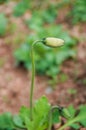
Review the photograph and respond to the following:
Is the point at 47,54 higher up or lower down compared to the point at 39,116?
lower down

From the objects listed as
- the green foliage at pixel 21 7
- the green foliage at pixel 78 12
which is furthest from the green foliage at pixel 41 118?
the green foliage at pixel 21 7

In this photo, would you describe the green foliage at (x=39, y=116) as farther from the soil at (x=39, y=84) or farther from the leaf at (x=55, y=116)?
the soil at (x=39, y=84)

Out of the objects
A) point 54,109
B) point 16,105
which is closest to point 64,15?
point 16,105

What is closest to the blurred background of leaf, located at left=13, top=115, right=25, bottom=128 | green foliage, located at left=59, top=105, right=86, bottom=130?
green foliage, located at left=59, top=105, right=86, bottom=130

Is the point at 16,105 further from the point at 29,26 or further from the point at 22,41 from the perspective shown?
the point at 29,26

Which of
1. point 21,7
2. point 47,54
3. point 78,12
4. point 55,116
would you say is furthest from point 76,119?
point 21,7

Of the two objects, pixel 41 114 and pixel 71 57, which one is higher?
pixel 41 114

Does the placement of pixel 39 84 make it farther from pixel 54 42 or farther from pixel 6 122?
pixel 54 42

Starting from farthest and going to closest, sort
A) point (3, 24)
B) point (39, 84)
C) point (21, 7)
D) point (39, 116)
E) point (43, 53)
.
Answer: point (21, 7) → point (3, 24) → point (43, 53) → point (39, 84) → point (39, 116)
